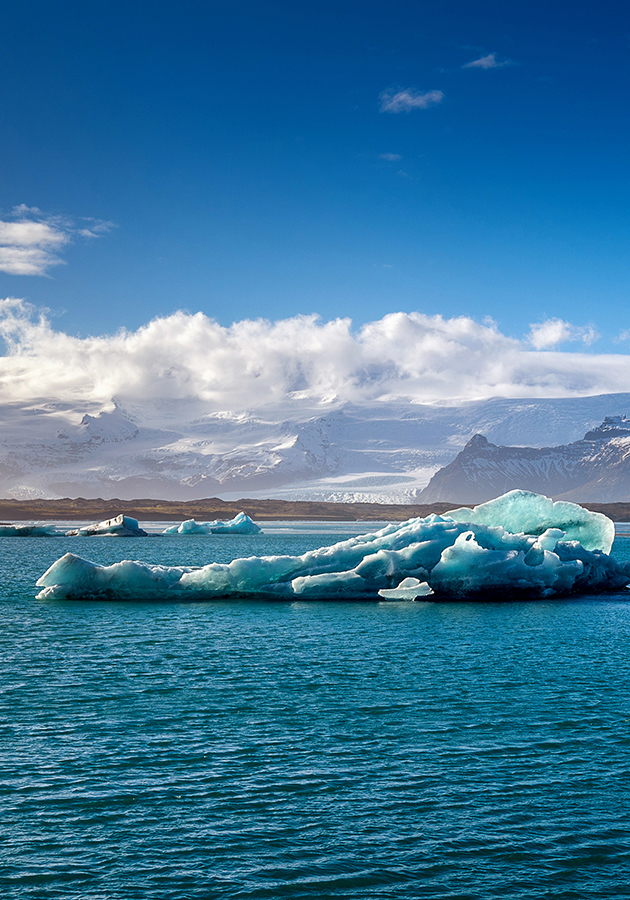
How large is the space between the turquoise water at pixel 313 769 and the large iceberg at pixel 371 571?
6.99m

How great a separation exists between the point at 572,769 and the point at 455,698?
382 cm

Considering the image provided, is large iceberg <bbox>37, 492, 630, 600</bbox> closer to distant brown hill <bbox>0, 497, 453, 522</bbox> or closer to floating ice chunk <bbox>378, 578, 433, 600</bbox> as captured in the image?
floating ice chunk <bbox>378, 578, 433, 600</bbox>

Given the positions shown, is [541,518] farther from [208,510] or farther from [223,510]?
[208,510]

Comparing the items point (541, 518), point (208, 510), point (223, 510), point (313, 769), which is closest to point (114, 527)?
point (541, 518)

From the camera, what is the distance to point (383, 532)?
97.9 ft

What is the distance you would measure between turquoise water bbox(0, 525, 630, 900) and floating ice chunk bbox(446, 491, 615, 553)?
11787 mm

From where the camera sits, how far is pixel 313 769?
9.97 m

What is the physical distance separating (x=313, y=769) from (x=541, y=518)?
23.4m

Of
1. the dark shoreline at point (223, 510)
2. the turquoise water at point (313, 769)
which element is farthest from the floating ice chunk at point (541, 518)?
the dark shoreline at point (223, 510)

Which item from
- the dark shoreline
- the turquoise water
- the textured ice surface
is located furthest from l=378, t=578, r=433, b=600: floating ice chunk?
the dark shoreline

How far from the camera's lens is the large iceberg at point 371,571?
2670 cm

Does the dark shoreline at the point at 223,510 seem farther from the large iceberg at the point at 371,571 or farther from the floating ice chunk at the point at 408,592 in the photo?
the floating ice chunk at the point at 408,592

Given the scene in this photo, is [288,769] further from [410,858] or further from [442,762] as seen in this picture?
[410,858]

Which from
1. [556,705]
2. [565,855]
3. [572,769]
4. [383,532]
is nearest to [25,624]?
[383,532]
